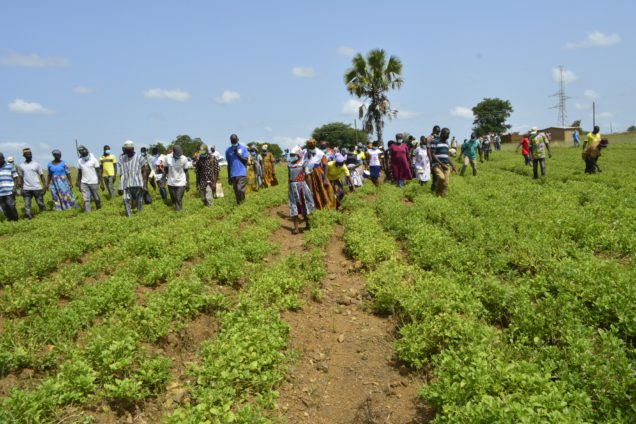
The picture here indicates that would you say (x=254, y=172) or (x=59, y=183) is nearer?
(x=59, y=183)

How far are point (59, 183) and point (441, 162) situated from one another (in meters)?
11.4

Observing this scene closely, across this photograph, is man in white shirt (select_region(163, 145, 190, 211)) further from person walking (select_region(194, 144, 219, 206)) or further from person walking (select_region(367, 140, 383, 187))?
person walking (select_region(367, 140, 383, 187))

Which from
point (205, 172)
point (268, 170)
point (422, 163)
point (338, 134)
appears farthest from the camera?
point (338, 134)

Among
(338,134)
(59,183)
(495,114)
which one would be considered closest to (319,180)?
(59,183)

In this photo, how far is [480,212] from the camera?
9.85 m

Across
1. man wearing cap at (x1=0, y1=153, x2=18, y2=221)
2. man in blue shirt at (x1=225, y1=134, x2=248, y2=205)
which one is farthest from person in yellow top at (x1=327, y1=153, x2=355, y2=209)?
man wearing cap at (x1=0, y1=153, x2=18, y2=221)

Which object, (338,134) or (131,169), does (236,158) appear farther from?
(338,134)

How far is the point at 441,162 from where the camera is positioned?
12.0 meters

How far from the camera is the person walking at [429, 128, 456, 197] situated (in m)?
11.8

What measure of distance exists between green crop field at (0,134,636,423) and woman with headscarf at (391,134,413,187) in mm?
5989

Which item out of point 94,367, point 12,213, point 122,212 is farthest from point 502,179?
point 12,213

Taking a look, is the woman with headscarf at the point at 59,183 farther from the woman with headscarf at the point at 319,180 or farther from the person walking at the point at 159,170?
the woman with headscarf at the point at 319,180

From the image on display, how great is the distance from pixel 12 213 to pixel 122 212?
309 cm

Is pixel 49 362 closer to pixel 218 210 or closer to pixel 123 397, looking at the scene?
pixel 123 397
